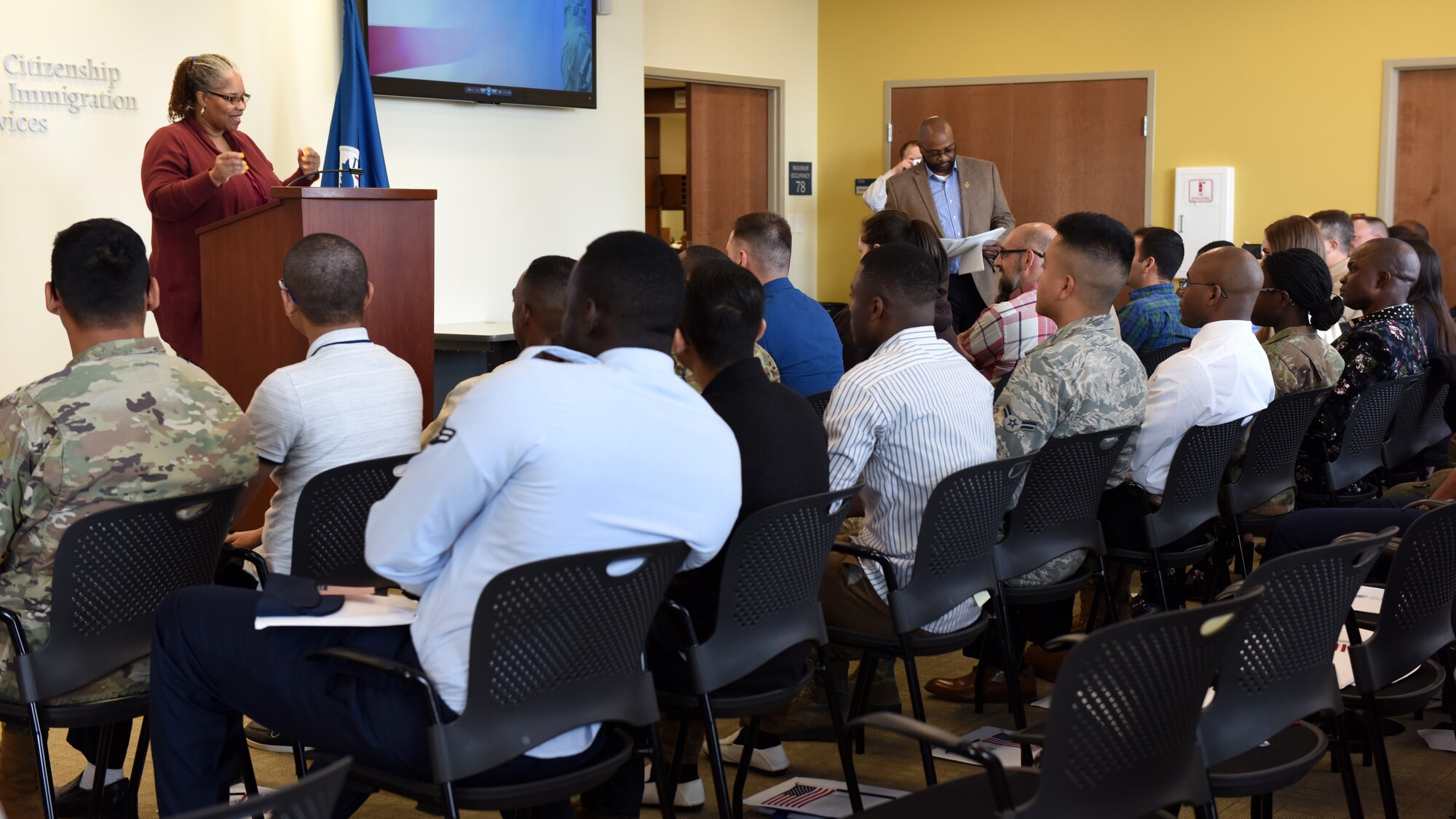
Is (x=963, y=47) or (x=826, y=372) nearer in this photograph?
(x=826, y=372)

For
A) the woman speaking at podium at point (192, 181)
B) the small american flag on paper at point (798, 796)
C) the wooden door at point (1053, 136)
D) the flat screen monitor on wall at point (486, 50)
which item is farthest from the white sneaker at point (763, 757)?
the wooden door at point (1053, 136)

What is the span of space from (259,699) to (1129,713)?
1380mm

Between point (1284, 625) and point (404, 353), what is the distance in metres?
3.24

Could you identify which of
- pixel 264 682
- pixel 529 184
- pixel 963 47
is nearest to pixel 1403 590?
pixel 264 682

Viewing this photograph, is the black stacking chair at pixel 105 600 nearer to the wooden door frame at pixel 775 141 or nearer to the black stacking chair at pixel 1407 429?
the black stacking chair at pixel 1407 429

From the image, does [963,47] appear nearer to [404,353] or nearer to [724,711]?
[404,353]

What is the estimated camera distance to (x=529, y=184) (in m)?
7.42

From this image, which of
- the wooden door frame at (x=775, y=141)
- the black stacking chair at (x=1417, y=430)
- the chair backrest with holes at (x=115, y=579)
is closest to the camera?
the chair backrest with holes at (x=115, y=579)

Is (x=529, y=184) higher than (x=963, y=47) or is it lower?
lower

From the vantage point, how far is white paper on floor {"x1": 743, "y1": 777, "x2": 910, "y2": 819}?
122 inches

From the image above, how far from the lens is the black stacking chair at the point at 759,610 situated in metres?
2.52

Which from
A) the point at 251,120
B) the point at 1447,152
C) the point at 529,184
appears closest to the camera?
the point at 251,120

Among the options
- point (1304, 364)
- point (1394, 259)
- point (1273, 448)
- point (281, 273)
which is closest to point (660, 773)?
point (1273, 448)

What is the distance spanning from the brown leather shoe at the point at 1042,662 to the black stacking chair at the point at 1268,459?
2.14 ft
